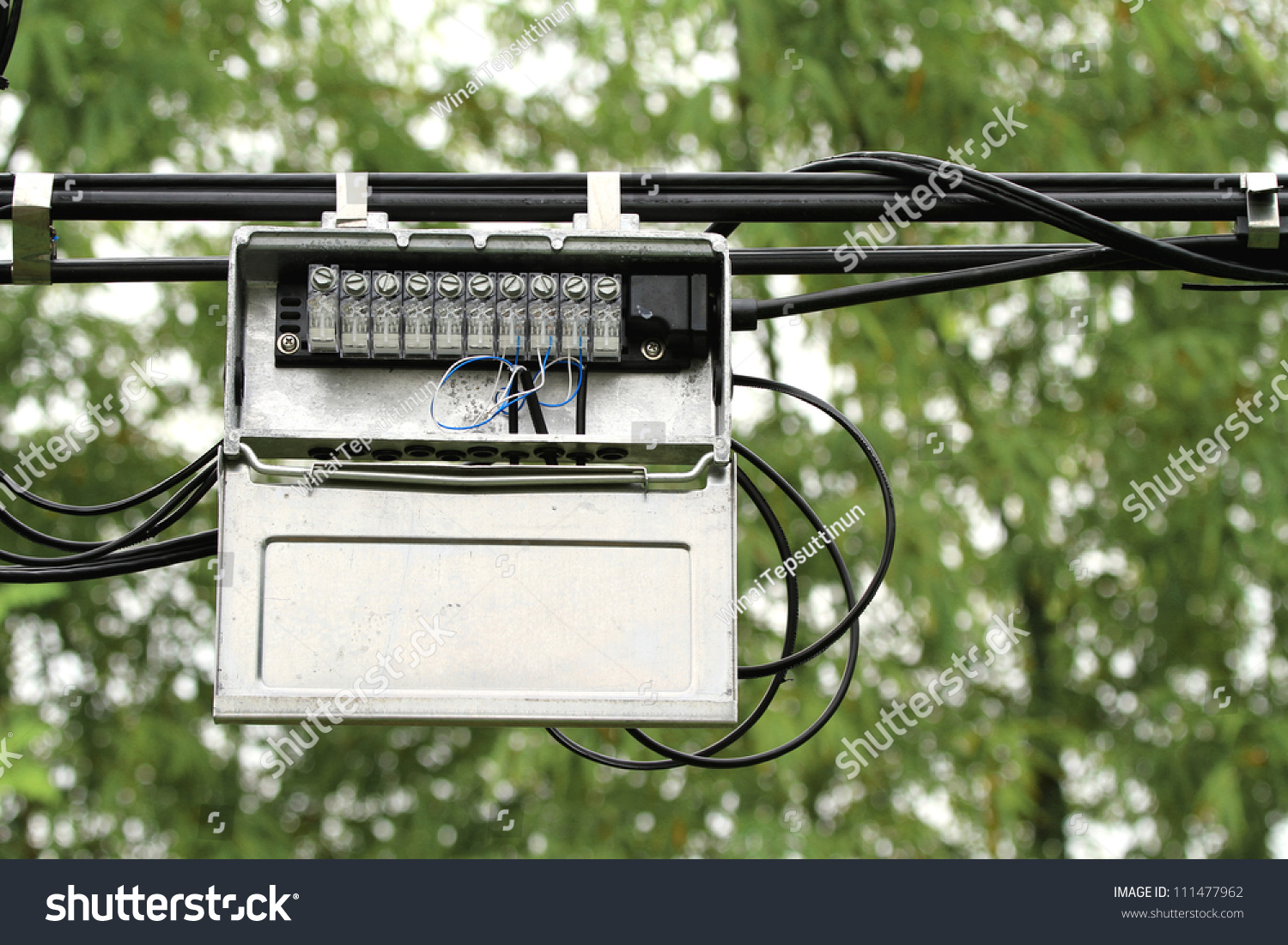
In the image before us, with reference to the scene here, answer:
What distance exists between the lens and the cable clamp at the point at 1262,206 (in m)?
2.46

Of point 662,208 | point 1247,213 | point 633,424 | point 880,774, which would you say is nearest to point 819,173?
point 662,208

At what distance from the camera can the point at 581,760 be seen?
505cm

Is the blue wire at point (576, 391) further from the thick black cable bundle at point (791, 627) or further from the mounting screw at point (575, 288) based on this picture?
the thick black cable bundle at point (791, 627)

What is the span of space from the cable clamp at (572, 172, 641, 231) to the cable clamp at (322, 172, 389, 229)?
374 mm

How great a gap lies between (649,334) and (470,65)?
435cm

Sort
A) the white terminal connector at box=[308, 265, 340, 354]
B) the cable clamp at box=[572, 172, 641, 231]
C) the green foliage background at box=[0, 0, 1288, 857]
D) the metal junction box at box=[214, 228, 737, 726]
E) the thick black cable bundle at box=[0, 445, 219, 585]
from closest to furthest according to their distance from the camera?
the metal junction box at box=[214, 228, 737, 726], the white terminal connector at box=[308, 265, 340, 354], the cable clamp at box=[572, 172, 641, 231], the thick black cable bundle at box=[0, 445, 219, 585], the green foliage background at box=[0, 0, 1288, 857]

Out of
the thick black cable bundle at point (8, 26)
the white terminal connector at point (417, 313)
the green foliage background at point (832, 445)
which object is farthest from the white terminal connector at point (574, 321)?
the green foliage background at point (832, 445)

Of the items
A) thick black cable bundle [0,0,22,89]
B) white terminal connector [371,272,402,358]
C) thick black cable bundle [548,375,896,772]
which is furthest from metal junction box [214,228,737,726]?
thick black cable bundle [0,0,22,89]

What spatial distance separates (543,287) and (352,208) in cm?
41

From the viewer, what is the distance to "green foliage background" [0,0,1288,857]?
5230 millimetres

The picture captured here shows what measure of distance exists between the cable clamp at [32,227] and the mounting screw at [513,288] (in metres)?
0.92

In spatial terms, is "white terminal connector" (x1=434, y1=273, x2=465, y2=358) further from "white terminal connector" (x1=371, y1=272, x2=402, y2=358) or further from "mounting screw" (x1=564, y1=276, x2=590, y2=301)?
"mounting screw" (x1=564, y1=276, x2=590, y2=301)

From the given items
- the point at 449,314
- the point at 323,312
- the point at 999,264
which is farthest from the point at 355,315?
the point at 999,264

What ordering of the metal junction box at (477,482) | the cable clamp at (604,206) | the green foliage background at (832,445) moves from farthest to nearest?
the green foliage background at (832,445) → the cable clamp at (604,206) → the metal junction box at (477,482)
